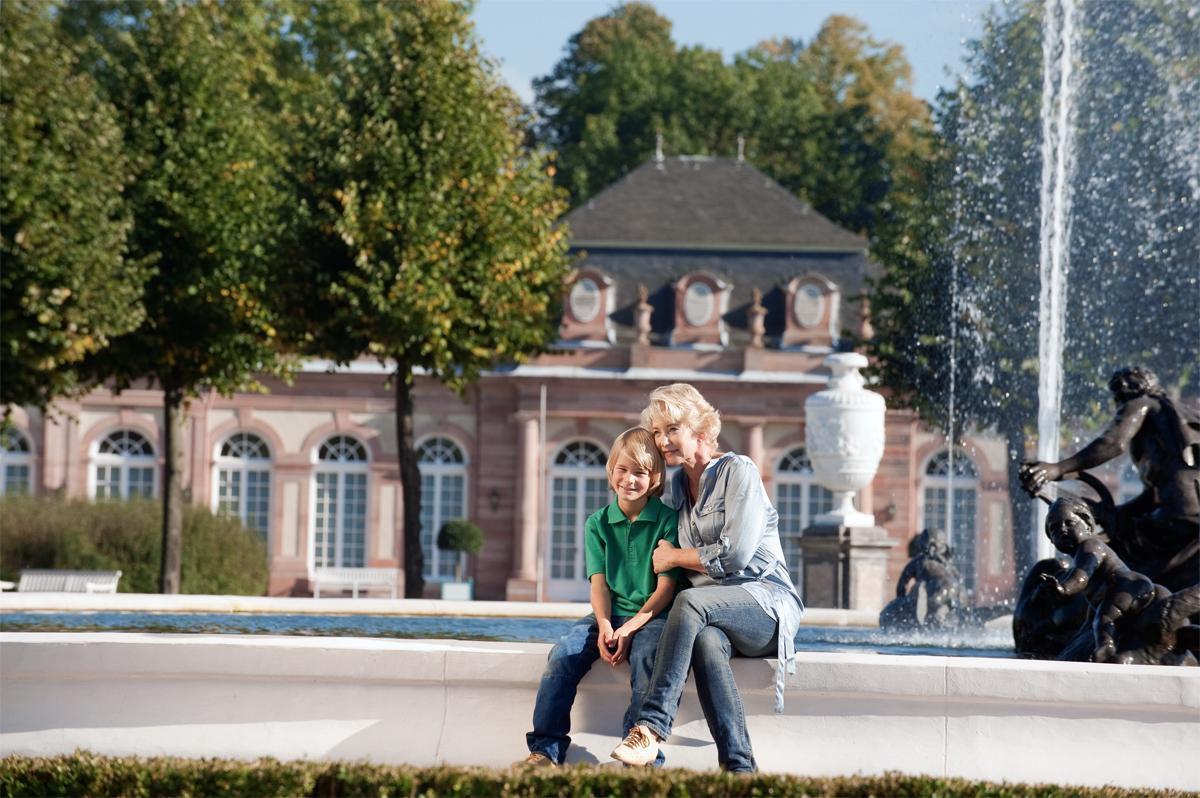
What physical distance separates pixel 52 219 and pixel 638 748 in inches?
694

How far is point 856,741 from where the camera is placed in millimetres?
6445

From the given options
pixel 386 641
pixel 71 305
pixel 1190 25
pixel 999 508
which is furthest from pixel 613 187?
pixel 386 641

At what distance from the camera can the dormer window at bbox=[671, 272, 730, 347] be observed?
125 ft

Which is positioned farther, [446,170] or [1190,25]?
[1190,25]

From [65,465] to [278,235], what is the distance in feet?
47.5

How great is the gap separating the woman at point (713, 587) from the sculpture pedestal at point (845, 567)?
1084cm

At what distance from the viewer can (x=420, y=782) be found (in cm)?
585

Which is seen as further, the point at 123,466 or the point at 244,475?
the point at 244,475

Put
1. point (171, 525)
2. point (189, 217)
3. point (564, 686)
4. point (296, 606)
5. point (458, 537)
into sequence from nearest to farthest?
point (564, 686), point (296, 606), point (171, 525), point (189, 217), point (458, 537)

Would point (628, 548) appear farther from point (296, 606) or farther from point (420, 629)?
point (296, 606)

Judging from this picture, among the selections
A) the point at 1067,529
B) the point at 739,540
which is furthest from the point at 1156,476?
the point at 739,540

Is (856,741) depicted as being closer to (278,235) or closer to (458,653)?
(458,653)

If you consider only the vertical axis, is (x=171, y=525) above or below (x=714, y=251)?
below

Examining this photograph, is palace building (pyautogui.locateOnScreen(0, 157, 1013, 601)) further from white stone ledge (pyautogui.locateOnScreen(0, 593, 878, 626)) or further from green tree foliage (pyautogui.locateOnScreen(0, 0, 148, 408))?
white stone ledge (pyautogui.locateOnScreen(0, 593, 878, 626))
